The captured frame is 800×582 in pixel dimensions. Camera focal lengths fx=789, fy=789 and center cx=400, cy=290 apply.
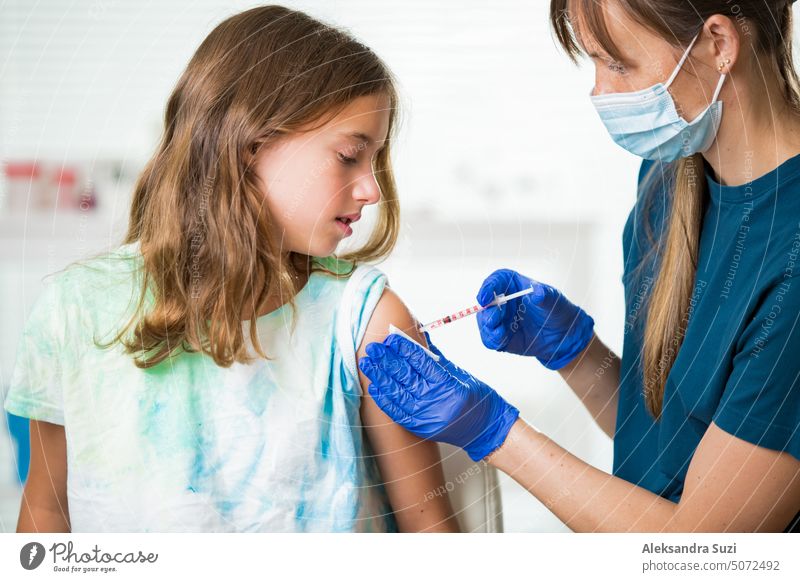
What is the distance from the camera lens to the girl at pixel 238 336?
43.0 inches

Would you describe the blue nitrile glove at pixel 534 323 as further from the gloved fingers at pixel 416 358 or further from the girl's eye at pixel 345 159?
the girl's eye at pixel 345 159

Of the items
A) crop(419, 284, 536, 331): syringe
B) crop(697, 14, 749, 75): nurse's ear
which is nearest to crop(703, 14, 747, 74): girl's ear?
crop(697, 14, 749, 75): nurse's ear

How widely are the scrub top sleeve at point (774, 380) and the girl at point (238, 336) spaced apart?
435mm

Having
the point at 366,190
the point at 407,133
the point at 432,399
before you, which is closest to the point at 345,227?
the point at 366,190

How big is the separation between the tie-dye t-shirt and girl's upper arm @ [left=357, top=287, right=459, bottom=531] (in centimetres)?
2

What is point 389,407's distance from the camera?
1.09m

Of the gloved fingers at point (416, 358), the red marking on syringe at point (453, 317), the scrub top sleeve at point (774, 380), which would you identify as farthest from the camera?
the red marking on syringe at point (453, 317)

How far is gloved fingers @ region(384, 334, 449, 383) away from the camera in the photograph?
3.49 ft

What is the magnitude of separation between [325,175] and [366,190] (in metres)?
0.06

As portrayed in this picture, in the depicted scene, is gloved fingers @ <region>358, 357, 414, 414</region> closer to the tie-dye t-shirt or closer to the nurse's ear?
the tie-dye t-shirt

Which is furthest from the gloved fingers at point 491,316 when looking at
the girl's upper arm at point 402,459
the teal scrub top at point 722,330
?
the teal scrub top at point 722,330

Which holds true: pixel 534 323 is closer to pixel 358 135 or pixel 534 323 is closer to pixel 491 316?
pixel 491 316
